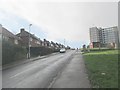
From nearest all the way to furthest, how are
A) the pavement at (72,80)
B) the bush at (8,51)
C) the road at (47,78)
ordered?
the pavement at (72,80) < the road at (47,78) < the bush at (8,51)

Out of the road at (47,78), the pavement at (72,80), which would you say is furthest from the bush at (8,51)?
the pavement at (72,80)

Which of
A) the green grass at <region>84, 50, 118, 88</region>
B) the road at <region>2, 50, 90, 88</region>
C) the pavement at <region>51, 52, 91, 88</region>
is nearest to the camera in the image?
the green grass at <region>84, 50, 118, 88</region>

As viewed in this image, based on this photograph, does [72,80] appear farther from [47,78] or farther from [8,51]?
[8,51]

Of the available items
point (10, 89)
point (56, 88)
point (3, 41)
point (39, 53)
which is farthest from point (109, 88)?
point (39, 53)

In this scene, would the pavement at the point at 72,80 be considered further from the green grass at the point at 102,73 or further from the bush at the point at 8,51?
the bush at the point at 8,51

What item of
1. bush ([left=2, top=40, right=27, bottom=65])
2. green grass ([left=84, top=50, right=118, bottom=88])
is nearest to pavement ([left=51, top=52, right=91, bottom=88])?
green grass ([left=84, top=50, right=118, bottom=88])

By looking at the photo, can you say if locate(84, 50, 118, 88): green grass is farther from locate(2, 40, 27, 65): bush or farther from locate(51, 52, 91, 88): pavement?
locate(2, 40, 27, 65): bush

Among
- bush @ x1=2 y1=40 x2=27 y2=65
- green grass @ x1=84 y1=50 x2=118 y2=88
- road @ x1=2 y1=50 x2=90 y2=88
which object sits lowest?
road @ x1=2 y1=50 x2=90 y2=88

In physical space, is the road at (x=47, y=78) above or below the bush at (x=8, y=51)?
Result: below

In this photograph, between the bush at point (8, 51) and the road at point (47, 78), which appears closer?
the road at point (47, 78)

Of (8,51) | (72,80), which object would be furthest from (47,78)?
(8,51)

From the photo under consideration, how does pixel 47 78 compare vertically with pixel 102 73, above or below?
below

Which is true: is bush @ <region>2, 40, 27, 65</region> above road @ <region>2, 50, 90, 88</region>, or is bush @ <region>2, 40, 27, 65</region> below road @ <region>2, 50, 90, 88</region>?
above

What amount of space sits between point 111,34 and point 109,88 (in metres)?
119
